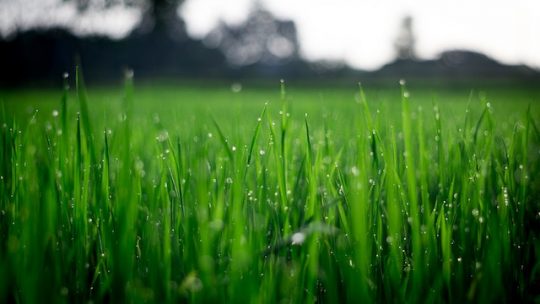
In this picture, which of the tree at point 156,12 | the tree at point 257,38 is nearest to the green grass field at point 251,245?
the tree at point 156,12

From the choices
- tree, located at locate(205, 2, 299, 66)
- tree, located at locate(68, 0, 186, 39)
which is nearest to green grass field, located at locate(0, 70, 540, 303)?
tree, located at locate(68, 0, 186, 39)

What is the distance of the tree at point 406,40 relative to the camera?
129 ft

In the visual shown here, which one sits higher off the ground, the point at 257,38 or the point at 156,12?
the point at 257,38

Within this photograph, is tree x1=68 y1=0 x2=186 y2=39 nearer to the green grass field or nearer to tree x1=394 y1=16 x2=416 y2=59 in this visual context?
tree x1=394 y1=16 x2=416 y2=59

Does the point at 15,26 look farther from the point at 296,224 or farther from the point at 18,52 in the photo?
the point at 296,224

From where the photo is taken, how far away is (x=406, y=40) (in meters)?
39.5

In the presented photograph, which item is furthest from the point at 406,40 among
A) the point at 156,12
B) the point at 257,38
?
the point at 156,12

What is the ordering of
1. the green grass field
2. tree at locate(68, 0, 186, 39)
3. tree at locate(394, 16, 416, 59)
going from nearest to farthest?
1. the green grass field
2. tree at locate(68, 0, 186, 39)
3. tree at locate(394, 16, 416, 59)

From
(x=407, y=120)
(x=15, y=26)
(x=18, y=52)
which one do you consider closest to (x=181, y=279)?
(x=407, y=120)

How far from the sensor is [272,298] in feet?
1.70

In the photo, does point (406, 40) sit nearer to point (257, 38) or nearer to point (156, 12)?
point (257, 38)

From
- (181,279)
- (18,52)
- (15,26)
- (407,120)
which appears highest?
(15,26)

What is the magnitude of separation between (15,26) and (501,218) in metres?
26.0

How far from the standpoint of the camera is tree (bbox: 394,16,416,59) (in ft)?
129
